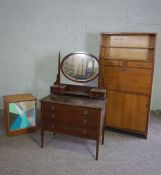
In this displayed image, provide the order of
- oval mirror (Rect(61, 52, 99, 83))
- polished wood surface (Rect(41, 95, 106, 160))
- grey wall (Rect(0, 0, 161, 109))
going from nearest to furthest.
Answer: polished wood surface (Rect(41, 95, 106, 160)), oval mirror (Rect(61, 52, 99, 83)), grey wall (Rect(0, 0, 161, 109))

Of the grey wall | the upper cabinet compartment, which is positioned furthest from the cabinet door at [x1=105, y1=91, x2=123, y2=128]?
the grey wall

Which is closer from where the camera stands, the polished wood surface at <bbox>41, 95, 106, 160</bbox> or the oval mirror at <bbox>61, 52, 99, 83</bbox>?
the polished wood surface at <bbox>41, 95, 106, 160</bbox>

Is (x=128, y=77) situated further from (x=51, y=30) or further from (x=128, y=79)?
(x=51, y=30)

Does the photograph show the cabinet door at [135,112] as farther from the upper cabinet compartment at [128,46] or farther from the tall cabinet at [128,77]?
the upper cabinet compartment at [128,46]

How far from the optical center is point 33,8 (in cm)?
318

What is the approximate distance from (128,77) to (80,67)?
612 millimetres

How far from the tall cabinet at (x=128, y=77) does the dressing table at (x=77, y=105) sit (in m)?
0.23

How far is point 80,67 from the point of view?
103 inches

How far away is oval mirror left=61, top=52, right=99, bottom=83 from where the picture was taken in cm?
257

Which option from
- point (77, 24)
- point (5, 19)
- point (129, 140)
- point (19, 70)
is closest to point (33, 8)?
point (5, 19)

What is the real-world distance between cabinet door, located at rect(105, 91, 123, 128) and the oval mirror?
41 centimetres

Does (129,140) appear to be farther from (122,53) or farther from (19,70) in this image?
(19,70)

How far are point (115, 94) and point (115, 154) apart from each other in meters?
0.77

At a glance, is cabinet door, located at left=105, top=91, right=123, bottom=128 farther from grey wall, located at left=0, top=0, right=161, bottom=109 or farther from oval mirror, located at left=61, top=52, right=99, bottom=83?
grey wall, located at left=0, top=0, right=161, bottom=109
